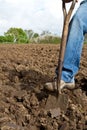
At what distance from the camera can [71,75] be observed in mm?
3883

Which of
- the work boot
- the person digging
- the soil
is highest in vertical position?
the person digging

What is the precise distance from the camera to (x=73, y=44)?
3781 millimetres

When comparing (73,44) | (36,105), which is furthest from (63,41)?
(36,105)

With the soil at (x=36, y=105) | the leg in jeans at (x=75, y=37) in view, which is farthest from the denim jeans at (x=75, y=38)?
the soil at (x=36, y=105)

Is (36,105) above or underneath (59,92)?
underneath

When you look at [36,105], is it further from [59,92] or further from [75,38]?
[75,38]

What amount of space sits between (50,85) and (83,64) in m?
1.91

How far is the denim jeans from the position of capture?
12.4 feet

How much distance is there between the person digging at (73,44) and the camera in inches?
148

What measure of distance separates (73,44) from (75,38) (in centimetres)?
6

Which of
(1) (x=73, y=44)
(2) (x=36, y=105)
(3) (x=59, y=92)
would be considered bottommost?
(2) (x=36, y=105)

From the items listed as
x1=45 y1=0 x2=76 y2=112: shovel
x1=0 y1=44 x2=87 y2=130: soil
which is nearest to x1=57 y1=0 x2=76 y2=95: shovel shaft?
x1=45 y1=0 x2=76 y2=112: shovel

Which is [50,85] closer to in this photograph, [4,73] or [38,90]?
[38,90]

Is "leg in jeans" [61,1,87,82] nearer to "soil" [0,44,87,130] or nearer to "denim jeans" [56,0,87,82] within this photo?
"denim jeans" [56,0,87,82]
